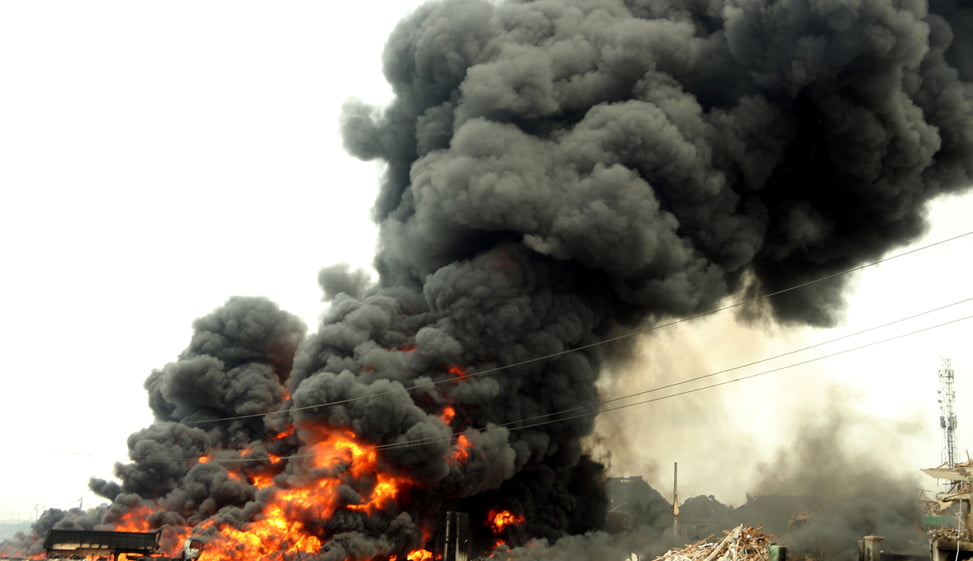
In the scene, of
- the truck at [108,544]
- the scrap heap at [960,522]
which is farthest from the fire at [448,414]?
the scrap heap at [960,522]

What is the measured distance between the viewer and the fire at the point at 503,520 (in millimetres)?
48969

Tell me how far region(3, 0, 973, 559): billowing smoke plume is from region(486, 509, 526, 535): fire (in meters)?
0.37

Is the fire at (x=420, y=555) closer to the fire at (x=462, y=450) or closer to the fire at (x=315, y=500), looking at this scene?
the fire at (x=315, y=500)

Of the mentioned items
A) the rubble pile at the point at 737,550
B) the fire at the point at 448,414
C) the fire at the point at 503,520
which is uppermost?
the fire at the point at 448,414

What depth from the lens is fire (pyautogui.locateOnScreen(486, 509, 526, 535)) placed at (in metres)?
49.0

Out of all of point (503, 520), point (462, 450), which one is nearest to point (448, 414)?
point (462, 450)

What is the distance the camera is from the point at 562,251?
46.0 m

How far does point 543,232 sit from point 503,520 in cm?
1747

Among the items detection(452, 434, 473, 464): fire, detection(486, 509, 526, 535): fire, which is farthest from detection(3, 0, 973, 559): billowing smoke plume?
detection(486, 509, 526, 535): fire

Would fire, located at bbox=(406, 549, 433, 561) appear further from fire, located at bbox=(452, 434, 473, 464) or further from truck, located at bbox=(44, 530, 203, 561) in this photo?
truck, located at bbox=(44, 530, 203, 561)

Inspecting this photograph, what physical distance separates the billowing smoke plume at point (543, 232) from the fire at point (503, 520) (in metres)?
0.37

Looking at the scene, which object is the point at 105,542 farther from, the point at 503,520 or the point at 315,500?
the point at 503,520

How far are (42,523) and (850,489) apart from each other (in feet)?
166

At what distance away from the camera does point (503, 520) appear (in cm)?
4903
